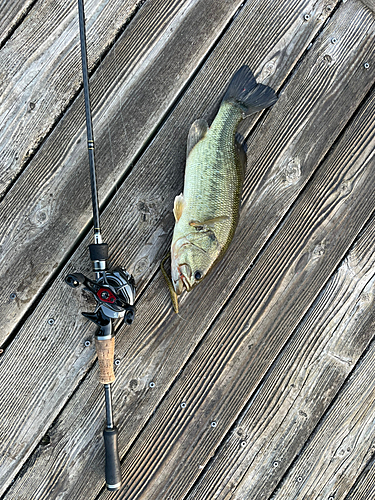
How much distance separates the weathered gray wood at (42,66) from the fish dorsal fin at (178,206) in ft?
2.50

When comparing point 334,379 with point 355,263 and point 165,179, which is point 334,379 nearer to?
point 355,263

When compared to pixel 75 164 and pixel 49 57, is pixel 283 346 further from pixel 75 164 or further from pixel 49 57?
pixel 49 57

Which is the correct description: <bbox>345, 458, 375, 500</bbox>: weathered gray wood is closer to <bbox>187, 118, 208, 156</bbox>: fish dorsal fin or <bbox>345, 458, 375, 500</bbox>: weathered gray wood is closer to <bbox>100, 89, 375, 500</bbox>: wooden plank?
<bbox>100, 89, 375, 500</bbox>: wooden plank

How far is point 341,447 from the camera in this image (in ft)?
6.69

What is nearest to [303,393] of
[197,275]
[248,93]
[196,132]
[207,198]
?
[197,275]

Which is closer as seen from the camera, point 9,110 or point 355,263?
point 9,110

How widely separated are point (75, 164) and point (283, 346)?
145cm

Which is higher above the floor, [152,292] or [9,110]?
[9,110]

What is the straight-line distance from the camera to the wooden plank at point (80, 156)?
75.2 inches

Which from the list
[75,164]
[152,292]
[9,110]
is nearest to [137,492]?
[152,292]

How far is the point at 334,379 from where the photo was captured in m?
2.04

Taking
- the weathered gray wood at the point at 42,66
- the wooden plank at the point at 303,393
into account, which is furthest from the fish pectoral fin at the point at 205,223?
the weathered gray wood at the point at 42,66

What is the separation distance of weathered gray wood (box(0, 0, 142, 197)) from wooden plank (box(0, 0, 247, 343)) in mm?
64

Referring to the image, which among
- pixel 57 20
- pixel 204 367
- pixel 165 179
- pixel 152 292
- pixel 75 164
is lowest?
pixel 204 367
